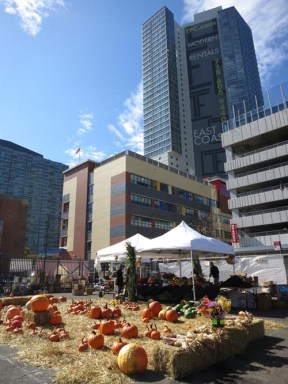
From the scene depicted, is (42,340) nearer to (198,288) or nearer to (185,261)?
(198,288)

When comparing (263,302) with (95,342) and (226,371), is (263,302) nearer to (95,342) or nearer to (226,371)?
(226,371)

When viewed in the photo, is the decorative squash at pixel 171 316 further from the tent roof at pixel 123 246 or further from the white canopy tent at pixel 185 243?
the tent roof at pixel 123 246

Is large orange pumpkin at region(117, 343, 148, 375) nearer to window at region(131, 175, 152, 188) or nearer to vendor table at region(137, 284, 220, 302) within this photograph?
vendor table at region(137, 284, 220, 302)

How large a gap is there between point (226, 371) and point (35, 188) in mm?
121196

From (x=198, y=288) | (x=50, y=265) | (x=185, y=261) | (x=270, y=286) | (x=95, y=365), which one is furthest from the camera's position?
(x=50, y=265)

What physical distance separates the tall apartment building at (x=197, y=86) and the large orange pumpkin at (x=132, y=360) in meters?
131

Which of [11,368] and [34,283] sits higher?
[34,283]

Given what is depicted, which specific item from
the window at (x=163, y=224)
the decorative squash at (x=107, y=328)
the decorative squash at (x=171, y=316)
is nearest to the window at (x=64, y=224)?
the window at (x=163, y=224)

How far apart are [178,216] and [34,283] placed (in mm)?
44904

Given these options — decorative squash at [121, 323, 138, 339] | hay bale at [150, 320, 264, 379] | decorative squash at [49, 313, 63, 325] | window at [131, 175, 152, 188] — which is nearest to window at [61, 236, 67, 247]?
window at [131, 175, 152, 188]

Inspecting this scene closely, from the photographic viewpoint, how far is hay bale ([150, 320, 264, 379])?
517cm

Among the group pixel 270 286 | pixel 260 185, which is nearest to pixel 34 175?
pixel 260 185

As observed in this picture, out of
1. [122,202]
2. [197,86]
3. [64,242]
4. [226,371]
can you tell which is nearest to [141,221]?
[122,202]

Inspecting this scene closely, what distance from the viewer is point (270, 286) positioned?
1702cm
